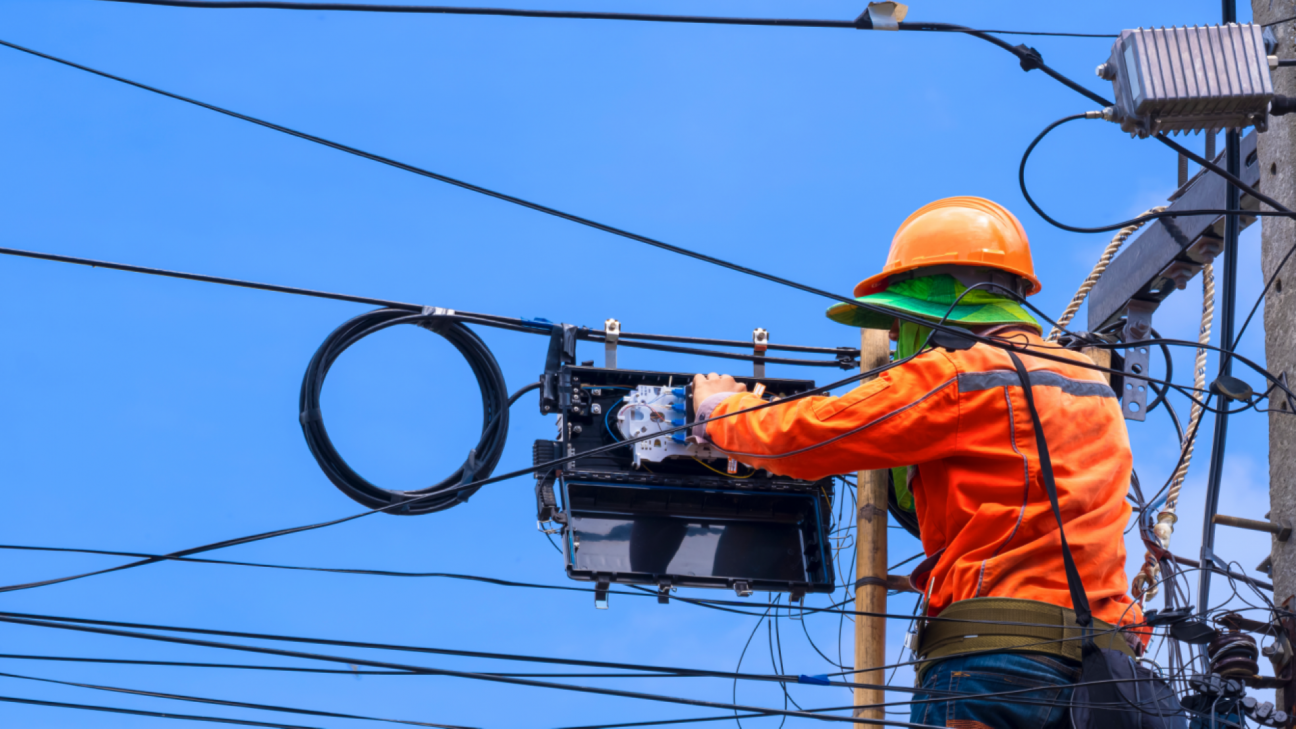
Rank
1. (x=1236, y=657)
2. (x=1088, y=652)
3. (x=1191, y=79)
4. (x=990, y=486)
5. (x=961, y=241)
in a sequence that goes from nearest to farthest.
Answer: (x=1088, y=652) → (x=1191, y=79) → (x=990, y=486) → (x=1236, y=657) → (x=961, y=241)

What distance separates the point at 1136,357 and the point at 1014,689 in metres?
2.48

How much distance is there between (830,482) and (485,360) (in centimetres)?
165

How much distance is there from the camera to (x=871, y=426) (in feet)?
17.6

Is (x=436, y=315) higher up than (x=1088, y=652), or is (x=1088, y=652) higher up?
(x=436, y=315)

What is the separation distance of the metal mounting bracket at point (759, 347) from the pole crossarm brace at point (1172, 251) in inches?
80.7

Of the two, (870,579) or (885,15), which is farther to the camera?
(870,579)

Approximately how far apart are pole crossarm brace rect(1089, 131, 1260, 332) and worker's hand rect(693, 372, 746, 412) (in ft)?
7.57

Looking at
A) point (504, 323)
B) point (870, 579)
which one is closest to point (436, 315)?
point (504, 323)

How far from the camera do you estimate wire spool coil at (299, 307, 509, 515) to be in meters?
6.19

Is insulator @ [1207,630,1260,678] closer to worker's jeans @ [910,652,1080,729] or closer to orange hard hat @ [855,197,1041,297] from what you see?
worker's jeans @ [910,652,1080,729]

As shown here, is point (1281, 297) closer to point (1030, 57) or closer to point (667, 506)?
point (1030, 57)

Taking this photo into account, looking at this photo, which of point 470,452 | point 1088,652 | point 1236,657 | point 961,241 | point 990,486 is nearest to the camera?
point 1088,652

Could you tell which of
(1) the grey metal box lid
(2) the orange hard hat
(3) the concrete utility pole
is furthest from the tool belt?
(1) the grey metal box lid

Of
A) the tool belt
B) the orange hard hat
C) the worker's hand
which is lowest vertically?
the tool belt
